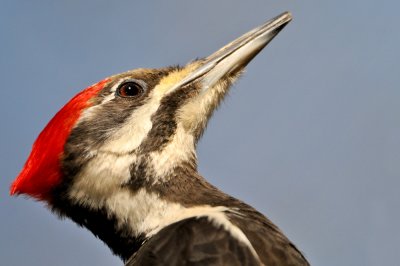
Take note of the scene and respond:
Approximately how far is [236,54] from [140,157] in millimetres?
935

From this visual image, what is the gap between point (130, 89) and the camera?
5.02 metres

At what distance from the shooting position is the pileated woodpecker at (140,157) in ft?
13.9

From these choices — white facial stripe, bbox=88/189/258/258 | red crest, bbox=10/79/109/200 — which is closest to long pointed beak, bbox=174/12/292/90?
red crest, bbox=10/79/109/200

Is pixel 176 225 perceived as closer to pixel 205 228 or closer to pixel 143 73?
pixel 205 228

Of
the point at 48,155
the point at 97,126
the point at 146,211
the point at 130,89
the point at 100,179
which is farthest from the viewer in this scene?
the point at 130,89

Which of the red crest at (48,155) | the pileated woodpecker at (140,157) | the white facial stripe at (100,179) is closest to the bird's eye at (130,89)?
the pileated woodpecker at (140,157)

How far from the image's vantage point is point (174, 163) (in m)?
4.53

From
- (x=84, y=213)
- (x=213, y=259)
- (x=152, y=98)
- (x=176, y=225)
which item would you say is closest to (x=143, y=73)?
(x=152, y=98)

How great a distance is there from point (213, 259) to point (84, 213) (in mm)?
1412

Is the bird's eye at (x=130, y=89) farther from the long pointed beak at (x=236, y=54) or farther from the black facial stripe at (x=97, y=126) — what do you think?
the long pointed beak at (x=236, y=54)

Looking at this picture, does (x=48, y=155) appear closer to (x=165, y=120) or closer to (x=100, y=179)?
(x=100, y=179)

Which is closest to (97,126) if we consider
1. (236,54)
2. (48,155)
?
(48,155)

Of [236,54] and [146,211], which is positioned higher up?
[236,54]

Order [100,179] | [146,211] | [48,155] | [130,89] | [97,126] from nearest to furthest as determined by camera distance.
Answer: [146,211] → [100,179] → [48,155] → [97,126] → [130,89]
